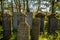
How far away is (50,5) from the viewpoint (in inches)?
587

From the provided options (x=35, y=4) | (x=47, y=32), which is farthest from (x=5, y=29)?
(x=35, y=4)

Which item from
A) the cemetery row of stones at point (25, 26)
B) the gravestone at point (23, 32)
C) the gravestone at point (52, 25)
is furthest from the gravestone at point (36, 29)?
the gravestone at point (52, 25)

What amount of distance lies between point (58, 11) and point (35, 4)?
117 inches

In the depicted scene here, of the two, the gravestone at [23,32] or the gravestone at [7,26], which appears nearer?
the gravestone at [23,32]

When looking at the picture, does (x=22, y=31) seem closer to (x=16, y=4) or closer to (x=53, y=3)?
(x=53, y=3)

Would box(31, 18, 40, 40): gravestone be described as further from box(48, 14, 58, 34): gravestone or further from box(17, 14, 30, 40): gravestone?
box(48, 14, 58, 34): gravestone

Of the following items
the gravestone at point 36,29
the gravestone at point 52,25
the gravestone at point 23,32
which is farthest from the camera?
the gravestone at point 52,25

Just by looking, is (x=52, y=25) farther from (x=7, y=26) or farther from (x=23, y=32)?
(x=23, y=32)

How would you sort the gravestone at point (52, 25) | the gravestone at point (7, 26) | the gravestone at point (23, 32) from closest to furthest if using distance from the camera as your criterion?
the gravestone at point (23, 32), the gravestone at point (7, 26), the gravestone at point (52, 25)

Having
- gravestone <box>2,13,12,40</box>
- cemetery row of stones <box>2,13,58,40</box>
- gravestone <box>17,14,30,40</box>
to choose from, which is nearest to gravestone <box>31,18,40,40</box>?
cemetery row of stones <box>2,13,58,40</box>

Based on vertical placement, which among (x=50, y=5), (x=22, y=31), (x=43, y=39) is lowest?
(x=43, y=39)

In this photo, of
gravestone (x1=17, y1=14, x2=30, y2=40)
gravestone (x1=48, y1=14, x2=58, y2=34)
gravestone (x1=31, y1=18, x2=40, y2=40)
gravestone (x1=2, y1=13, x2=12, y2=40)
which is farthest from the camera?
gravestone (x1=48, y1=14, x2=58, y2=34)

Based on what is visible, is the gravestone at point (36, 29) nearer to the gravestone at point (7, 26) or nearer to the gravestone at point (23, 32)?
the gravestone at point (7, 26)

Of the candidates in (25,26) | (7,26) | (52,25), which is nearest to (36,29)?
(7,26)
